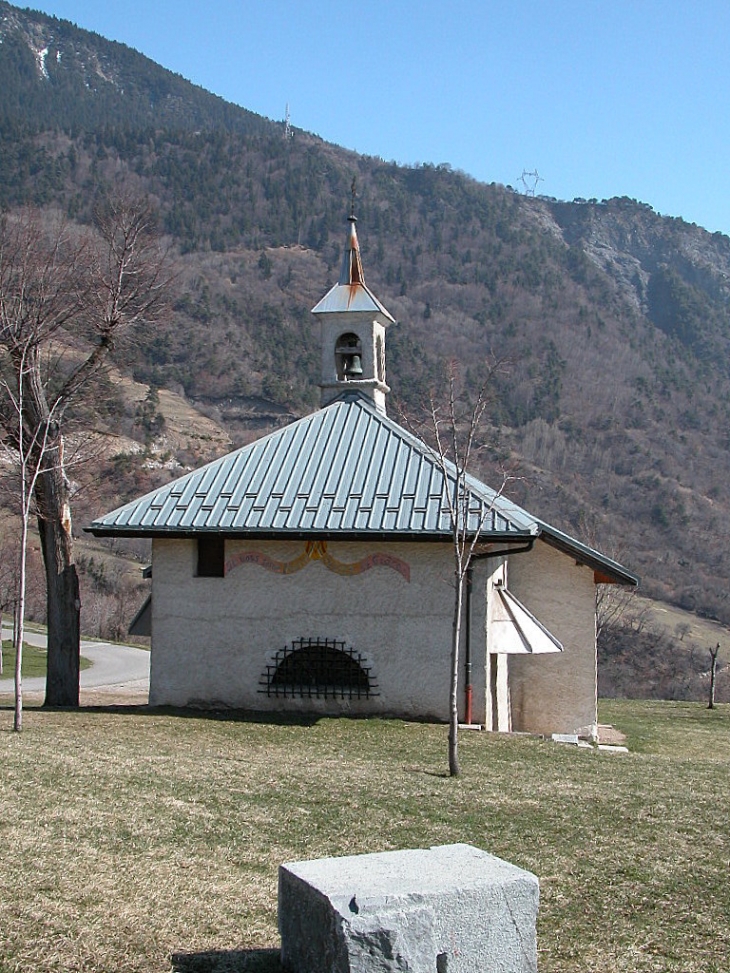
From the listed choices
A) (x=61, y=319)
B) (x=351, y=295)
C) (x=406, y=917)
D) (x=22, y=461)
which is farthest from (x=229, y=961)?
(x=351, y=295)

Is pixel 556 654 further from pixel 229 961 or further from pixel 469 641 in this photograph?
pixel 229 961

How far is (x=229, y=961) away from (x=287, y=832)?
2487mm

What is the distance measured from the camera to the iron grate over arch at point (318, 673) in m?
14.8

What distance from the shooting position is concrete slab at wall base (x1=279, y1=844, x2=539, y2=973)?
4.76m

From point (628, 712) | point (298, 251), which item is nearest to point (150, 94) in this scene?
point (298, 251)

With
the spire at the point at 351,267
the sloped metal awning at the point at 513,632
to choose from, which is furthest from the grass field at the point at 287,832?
the spire at the point at 351,267

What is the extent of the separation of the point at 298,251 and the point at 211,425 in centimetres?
4735

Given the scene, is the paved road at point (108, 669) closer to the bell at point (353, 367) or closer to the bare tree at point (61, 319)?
the bare tree at point (61, 319)

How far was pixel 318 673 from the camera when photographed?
14898 mm

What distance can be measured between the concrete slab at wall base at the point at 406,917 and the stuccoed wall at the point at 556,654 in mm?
12470

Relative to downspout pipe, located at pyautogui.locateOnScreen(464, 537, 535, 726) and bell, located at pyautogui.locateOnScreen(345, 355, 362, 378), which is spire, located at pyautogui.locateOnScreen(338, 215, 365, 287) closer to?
bell, located at pyautogui.locateOnScreen(345, 355, 362, 378)

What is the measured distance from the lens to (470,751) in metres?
12.5

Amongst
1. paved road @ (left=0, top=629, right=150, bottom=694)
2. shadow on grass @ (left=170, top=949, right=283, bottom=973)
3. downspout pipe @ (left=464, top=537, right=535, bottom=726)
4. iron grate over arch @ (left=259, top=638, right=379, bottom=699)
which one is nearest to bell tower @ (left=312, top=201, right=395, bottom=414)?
downspout pipe @ (left=464, top=537, right=535, bottom=726)

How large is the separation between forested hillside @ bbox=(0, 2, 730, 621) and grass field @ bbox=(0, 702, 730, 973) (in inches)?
1520
